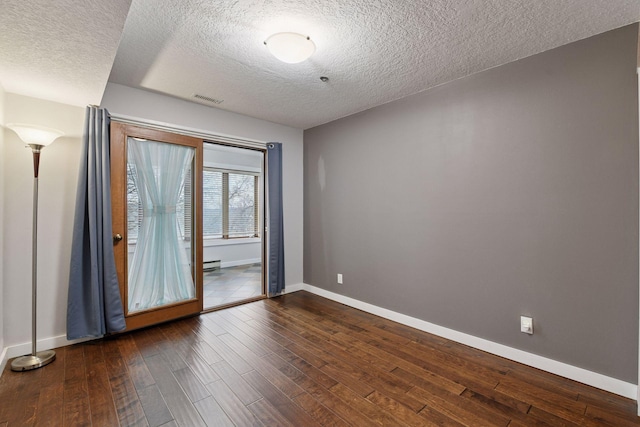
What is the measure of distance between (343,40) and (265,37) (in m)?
0.58

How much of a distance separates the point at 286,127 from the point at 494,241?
315cm

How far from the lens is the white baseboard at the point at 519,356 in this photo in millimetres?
1928

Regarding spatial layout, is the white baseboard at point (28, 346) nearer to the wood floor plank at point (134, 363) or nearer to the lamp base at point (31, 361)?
the lamp base at point (31, 361)

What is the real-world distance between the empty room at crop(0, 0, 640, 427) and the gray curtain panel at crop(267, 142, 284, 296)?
1.64ft

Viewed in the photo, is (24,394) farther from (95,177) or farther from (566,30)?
(566,30)

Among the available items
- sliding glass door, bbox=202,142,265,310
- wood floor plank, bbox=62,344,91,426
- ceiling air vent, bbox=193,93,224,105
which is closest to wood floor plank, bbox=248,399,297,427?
wood floor plank, bbox=62,344,91,426

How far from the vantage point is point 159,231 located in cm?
317

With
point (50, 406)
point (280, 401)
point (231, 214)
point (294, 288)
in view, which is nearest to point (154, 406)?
point (50, 406)

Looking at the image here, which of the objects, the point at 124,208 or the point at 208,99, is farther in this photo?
the point at 208,99

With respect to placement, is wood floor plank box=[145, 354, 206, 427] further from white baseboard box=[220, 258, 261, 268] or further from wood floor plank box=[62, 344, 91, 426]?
white baseboard box=[220, 258, 261, 268]

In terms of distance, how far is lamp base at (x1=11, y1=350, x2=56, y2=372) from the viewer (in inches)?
86.3

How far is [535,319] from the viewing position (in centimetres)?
228

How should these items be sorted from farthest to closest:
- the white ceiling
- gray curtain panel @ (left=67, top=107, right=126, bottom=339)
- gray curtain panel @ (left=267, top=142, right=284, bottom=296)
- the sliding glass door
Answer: the sliding glass door → gray curtain panel @ (left=267, top=142, right=284, bottom=296) → gray curtain panel @ (left=67, top=107, right=126, bottom=339) → the white ceiling

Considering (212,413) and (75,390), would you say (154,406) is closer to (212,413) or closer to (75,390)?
(212,413)
